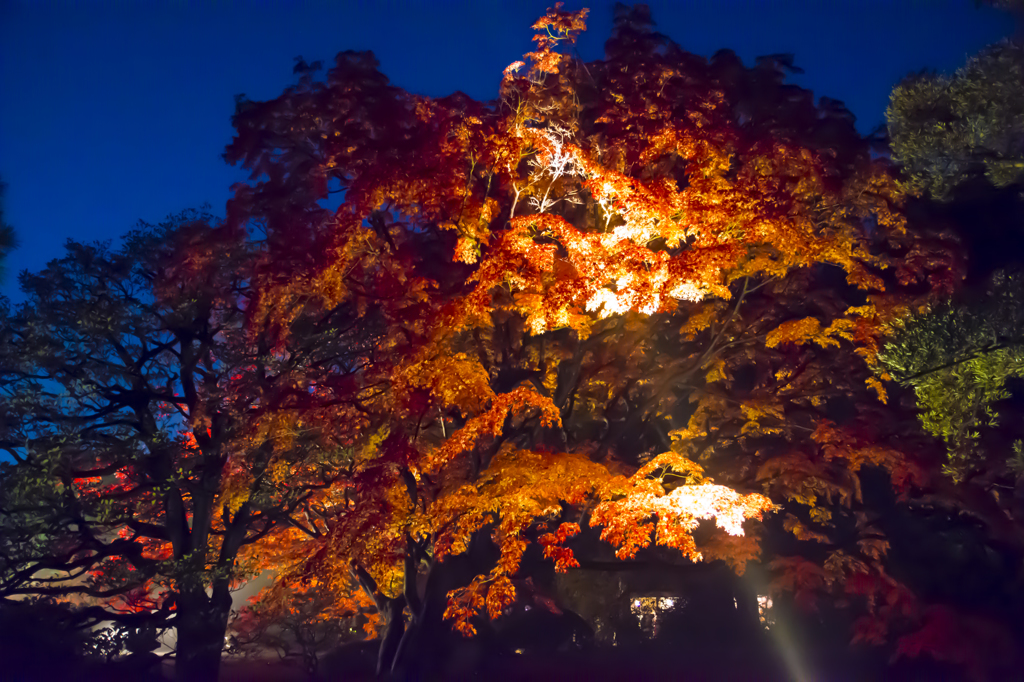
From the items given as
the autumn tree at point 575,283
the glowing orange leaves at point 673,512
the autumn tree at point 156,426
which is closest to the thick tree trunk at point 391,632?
the autumn tree at point 575,283

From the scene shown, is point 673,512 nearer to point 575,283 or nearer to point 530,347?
point 575,283

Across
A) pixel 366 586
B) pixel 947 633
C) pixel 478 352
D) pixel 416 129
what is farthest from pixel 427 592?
pixel 947 633

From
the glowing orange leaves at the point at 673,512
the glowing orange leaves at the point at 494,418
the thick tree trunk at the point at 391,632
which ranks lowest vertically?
the thick tree trunk at the point at 391,632

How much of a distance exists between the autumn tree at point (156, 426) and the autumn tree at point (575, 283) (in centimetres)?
122

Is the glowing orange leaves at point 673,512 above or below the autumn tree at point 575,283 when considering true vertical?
below

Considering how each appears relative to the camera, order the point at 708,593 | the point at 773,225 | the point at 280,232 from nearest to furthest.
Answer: the point at 773,225, the point at 280,232, the point at 708,593

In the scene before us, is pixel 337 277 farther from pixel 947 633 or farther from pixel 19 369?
pixel 947 633

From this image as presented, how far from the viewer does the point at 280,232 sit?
1258cm

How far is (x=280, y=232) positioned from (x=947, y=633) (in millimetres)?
14850

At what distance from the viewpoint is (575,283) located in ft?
34.5

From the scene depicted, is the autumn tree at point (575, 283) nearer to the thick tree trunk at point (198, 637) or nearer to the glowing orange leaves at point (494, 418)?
the glowing orange leaves at point (494, 418)

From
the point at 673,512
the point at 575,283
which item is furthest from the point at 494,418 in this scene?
the point at 673,512

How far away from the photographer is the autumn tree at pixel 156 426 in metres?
12.7

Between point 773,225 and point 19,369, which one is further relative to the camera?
point 19,369
